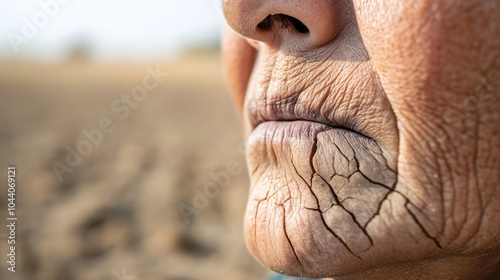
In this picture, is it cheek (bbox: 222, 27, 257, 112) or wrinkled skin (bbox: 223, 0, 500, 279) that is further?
cheek (bbox: 222, 27, 257, 112)

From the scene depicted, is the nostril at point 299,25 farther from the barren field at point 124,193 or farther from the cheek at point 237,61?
the barren field at point 124,193

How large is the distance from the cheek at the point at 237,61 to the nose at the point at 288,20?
1.31ft

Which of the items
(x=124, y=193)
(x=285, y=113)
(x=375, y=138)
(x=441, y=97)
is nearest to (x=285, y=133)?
(x=285, y=113)

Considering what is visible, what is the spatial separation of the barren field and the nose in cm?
207

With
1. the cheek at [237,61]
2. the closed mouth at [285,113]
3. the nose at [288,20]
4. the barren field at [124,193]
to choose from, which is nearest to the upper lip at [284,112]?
the closed mouth at [285,113]

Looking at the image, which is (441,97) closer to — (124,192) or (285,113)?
(285,113)

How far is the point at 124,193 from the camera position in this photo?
14.4 ft

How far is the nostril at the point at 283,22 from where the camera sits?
3.76 ft

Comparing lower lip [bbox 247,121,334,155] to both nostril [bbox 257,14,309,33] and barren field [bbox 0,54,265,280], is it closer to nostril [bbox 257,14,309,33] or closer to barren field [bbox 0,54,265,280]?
nostril [bbox 257,14,309,33]

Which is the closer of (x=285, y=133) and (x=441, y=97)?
(x=441, y=97)

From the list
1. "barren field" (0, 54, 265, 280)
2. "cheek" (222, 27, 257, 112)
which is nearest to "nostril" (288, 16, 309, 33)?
"cheek" (222, 27, 257, 112)

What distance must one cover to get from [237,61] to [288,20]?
501mm

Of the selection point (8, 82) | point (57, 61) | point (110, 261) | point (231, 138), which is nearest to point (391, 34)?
point (110, 261)

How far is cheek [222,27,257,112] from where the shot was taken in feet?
5.30
